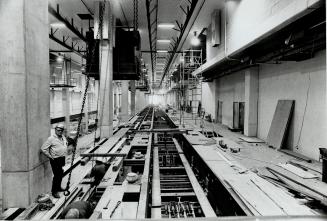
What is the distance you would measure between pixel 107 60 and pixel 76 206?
820cm

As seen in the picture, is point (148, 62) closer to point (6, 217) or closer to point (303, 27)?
point (303, 27)

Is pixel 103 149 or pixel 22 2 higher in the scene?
pixel 22 2

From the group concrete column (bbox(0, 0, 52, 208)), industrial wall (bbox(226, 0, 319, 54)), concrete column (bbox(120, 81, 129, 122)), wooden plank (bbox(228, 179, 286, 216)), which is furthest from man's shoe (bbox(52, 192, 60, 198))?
concrete column (bbox(120, 81, 129, 122))

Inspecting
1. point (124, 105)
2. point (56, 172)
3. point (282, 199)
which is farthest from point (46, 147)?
point (124, 105)

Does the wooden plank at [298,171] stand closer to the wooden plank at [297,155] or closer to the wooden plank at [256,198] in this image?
the wooden plank at [297,155]

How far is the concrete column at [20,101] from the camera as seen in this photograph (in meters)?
4.23

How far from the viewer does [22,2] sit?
4199 millimetres

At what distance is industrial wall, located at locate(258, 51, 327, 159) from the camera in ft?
21.3

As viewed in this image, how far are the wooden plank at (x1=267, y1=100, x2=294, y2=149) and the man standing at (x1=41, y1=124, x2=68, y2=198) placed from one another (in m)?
6.74

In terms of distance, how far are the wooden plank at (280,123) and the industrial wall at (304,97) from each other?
0.20m

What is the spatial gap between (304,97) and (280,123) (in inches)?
51.6

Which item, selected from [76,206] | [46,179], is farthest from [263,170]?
[46,179]

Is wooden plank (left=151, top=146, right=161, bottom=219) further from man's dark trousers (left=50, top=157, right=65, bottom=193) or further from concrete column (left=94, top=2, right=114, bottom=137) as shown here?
concrete column (left=94, top=2, right=114, bottom=137)

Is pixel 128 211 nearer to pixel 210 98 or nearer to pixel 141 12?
pixel 141 12
